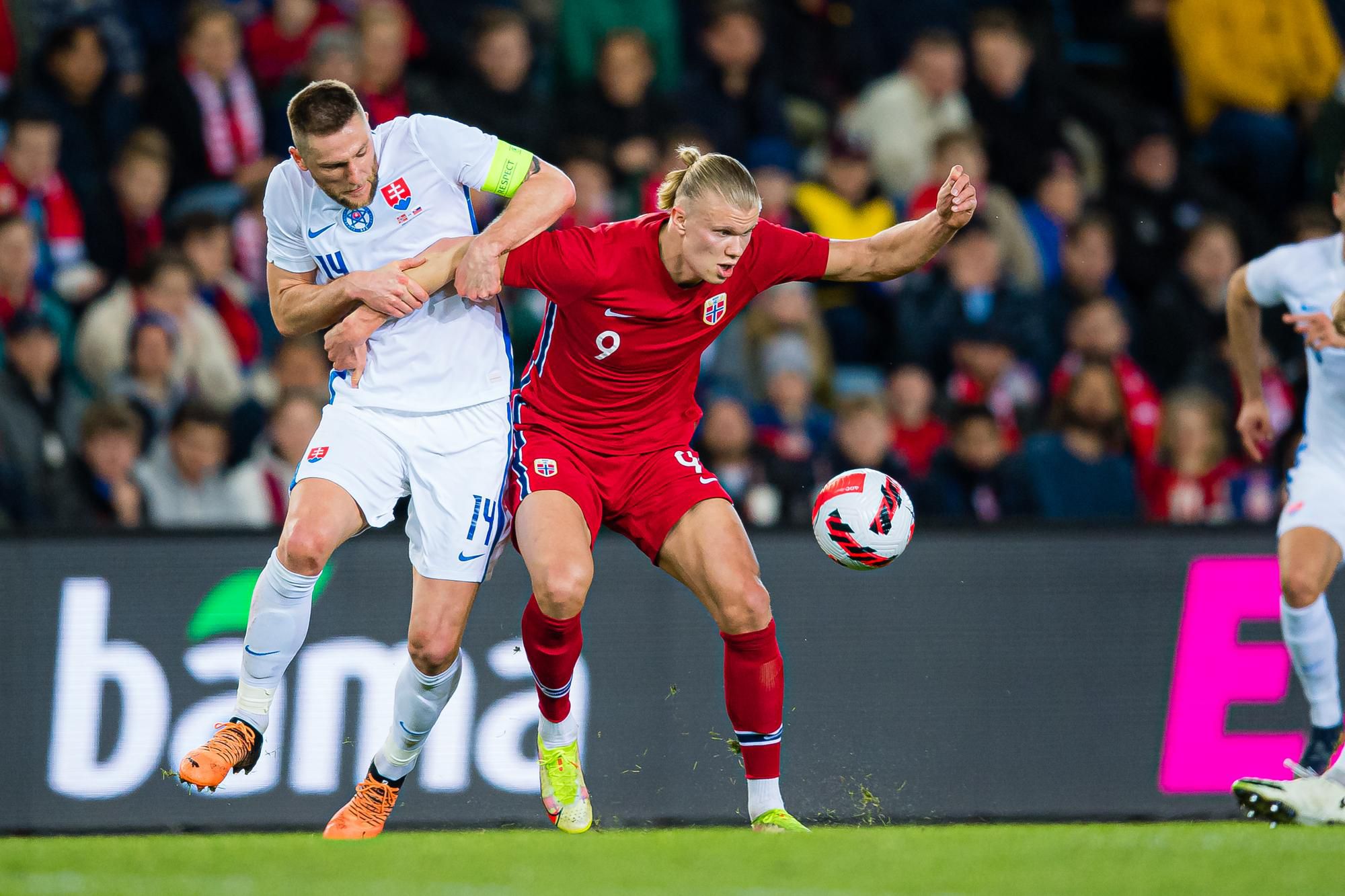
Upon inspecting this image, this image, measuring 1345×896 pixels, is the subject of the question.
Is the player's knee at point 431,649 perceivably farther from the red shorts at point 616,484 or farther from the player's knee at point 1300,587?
the player's knee at point 1300,587

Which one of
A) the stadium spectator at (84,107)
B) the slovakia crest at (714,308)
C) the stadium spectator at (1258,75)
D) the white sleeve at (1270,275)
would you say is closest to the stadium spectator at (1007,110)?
the stadium spectator at (1258,75)

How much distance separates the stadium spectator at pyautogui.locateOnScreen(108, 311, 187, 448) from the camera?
9062 millimetres

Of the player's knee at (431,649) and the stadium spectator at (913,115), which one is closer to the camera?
the player's knee at (431,649)

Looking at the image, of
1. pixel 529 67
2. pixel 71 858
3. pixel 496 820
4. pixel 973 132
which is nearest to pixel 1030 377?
pixel 973 132

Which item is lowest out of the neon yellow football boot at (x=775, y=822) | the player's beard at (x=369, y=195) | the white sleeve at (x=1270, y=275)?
the neon yellow football boot at (x=775, y=822)

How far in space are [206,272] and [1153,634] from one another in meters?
5.15

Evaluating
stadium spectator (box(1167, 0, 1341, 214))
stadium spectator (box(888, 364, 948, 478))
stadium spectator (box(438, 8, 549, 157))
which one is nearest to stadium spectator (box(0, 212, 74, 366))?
stadium spectator (box(438, 8, 549, 157))

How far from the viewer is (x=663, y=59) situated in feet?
38.3

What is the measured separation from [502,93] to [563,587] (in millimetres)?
5183

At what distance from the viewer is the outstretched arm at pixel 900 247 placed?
6270 mm

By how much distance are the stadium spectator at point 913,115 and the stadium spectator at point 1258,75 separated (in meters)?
1.91

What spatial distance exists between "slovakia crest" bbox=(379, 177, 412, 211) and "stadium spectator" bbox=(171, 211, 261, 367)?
3.57m

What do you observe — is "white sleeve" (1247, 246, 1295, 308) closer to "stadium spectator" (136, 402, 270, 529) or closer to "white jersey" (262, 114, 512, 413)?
"white jersey" (262, 114, 512, 413)

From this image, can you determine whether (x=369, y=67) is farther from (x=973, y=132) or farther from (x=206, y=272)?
(x=973, y=132)
